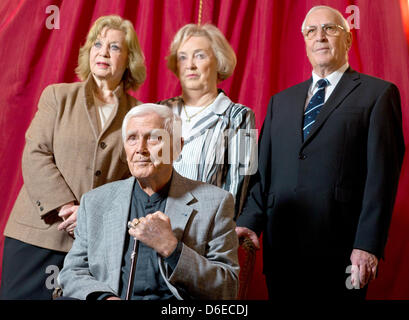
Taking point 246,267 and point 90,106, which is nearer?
point 246,267

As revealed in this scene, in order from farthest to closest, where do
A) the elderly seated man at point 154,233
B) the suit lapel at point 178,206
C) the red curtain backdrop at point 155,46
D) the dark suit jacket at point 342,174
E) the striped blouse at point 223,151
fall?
1. the red curtain backdrop at point 155,46
2. the striped blouse at point 223,151
3. the dark suit jacket at point 342,174
4. the suit lapel at point 178,206
5. the elderly seated man at point 154,233

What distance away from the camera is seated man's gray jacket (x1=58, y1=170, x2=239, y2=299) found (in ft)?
5.62

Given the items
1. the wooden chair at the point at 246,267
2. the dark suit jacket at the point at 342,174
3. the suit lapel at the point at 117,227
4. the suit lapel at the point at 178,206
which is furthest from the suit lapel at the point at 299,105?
the suit lapel at the point at 117,227

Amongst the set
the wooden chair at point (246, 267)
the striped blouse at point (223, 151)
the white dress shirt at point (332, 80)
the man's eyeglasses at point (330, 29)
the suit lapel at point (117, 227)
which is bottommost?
the wooden chair at point (246, 267)

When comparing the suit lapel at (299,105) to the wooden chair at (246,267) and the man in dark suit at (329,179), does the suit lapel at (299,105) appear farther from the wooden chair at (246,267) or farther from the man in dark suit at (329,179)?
the wooden chair at (246,267)

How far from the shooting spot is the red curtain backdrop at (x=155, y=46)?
311 centimetres

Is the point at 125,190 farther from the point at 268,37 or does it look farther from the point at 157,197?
the point at 268,37

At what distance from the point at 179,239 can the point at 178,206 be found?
0.36 ft

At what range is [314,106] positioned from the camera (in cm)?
221

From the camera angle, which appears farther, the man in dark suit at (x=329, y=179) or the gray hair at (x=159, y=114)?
the man in dark suit at (x=329, y=179)

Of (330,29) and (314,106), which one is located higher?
(330,29)

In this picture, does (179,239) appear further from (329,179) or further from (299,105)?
(299,105)

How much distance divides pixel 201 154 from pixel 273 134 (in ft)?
1.03

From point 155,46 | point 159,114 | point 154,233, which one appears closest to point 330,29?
point 159,114
